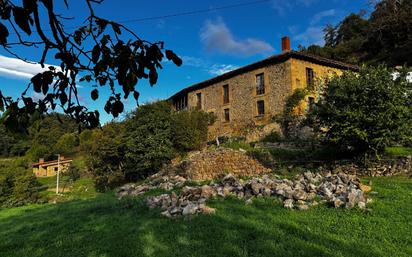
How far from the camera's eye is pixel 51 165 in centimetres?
5722

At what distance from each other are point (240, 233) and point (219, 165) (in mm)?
12559

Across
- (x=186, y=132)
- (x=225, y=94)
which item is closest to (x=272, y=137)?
(x=186, y=132)

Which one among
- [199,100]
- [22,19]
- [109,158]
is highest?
[199,100]

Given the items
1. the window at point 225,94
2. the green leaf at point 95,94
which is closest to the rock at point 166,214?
the green leaf at point 95,94

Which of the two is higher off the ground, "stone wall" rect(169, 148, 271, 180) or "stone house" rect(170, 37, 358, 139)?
"stone house" rect(170, 37, 358, 139)

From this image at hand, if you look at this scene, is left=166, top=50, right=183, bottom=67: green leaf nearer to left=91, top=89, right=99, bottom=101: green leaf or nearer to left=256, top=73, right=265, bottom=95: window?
left=91, top=89, right=99, bottom=101: green leaf

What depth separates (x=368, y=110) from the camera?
14.0 m

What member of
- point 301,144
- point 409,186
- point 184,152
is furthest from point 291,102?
point 409,186

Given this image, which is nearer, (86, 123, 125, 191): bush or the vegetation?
the vegetation

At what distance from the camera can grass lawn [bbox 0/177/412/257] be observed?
21.4 ft

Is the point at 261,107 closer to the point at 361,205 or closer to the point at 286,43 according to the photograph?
the point at 286,43

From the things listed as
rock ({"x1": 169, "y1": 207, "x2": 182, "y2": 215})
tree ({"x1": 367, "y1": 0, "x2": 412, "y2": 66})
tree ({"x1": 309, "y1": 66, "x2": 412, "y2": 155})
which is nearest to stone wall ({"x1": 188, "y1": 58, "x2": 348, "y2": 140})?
tree ({"x1": 309, "y1": 66, "x2": 412, "y2": 155})

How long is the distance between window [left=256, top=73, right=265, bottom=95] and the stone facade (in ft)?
0.53

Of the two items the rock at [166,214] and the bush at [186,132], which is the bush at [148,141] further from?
the rock at [166,214]
